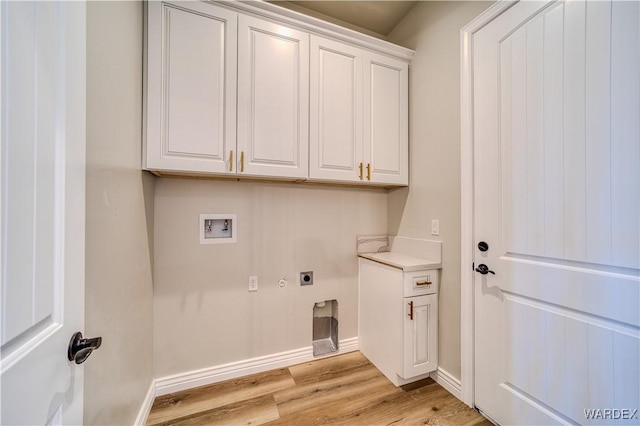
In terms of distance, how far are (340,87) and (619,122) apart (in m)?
1.46

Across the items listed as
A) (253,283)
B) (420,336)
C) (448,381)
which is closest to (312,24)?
(253,283)

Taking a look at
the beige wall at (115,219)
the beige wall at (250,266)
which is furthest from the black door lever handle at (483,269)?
the beige wall at (115,219)

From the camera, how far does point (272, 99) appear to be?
5.42 feet

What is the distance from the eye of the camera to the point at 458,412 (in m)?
1.51

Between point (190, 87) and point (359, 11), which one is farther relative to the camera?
point (359, 11)

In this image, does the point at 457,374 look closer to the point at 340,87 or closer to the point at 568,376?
the point at 568,376

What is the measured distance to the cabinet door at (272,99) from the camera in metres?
1.59

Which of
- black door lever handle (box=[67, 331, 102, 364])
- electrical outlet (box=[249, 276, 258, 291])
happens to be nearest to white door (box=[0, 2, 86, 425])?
black door lever handle (box=[67, 331, 102, 364])

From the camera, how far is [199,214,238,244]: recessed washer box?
1.78 metres

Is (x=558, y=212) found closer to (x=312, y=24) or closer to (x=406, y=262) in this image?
(x=406, y=262)

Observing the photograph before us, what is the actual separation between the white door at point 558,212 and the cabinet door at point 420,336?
0.96 ft

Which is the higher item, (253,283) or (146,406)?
(253,283)

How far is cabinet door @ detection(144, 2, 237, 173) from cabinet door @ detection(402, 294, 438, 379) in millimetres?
1574

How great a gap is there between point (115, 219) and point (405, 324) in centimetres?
174
